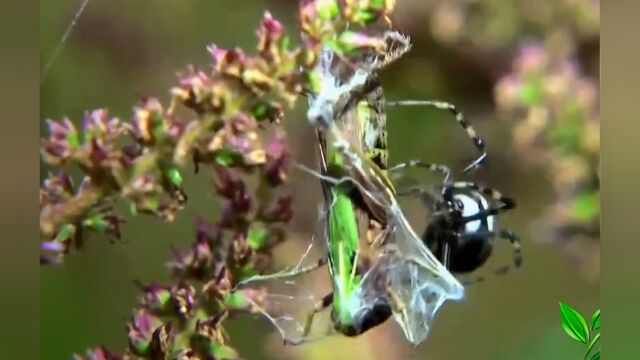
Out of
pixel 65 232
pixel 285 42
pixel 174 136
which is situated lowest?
pixel 65 232

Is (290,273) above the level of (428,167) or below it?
below

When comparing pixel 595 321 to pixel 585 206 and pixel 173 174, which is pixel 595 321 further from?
pixel 173 174

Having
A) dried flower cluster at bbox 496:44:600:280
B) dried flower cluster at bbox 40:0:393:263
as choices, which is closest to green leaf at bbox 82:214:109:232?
dried flower cluster at bbox 40:0:393:263

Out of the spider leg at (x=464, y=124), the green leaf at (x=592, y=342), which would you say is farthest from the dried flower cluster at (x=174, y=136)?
the green leaf at (x=592, y=342)

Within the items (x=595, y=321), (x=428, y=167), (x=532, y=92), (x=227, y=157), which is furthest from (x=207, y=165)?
(x=595, y=321)

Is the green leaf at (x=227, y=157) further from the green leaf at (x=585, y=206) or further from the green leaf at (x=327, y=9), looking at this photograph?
the green leaf at (x=585, y=206)
